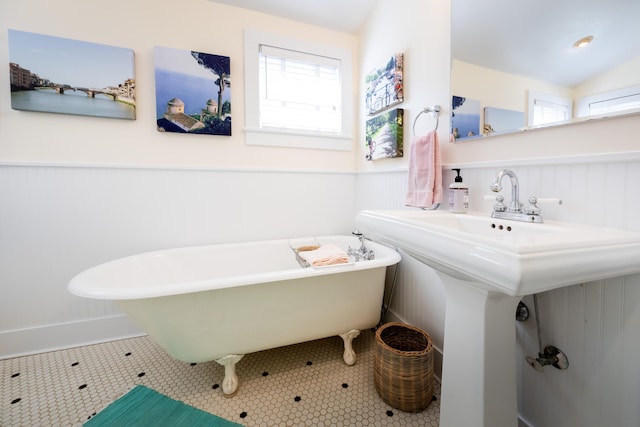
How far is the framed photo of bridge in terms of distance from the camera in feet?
4.84

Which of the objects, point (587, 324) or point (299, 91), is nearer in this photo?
point (587, 324)

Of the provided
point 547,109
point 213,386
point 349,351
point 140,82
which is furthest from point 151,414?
point 547,109

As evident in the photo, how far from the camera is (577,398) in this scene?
2.88 feet

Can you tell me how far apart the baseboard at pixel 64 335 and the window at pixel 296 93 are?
1.52 m

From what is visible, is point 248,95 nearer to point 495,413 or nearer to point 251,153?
point 251,153

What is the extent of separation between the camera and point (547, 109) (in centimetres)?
94

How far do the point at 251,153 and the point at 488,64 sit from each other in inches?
59.4

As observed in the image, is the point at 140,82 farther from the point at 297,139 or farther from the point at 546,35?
the point at 546,35

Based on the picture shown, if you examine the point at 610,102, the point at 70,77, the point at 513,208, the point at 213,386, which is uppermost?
the point at 70,77

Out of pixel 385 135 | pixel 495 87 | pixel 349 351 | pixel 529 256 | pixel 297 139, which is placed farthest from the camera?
pixel 297 139

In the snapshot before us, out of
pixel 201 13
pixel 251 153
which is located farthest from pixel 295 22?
pixel 251 153

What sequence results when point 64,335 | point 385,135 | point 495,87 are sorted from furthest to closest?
point 385,135
point 64,335
point 495,87

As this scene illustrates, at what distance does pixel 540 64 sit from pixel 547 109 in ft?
0.55

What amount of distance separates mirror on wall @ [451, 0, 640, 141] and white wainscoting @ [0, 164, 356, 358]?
1362 mm
